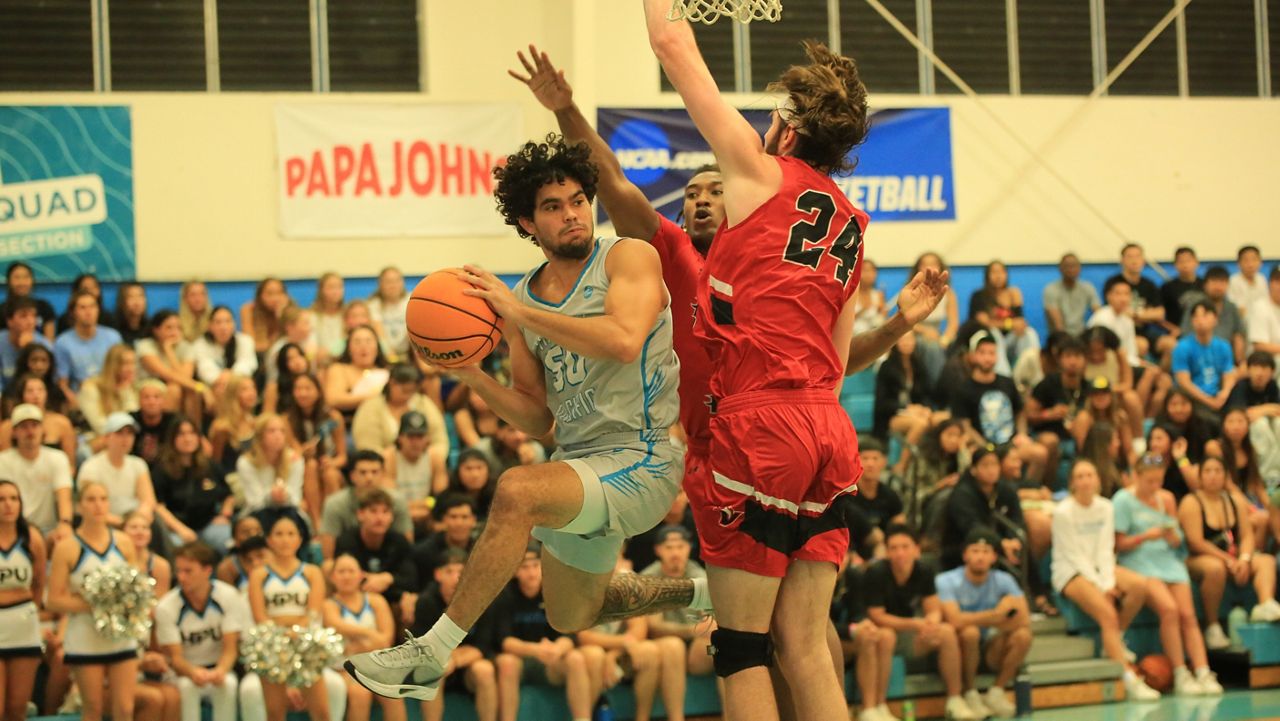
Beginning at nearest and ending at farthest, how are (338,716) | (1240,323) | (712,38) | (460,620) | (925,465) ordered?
(460,620) → (338,716) → (925,465) → (1240,323) → (712,38)

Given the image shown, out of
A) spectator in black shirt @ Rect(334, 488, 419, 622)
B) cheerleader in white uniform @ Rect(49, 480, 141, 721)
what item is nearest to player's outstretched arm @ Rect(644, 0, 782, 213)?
spectator in black shirt @ Rect(334, 488, 419, 622)

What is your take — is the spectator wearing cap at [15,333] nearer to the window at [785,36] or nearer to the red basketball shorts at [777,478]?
the window at [785,36]

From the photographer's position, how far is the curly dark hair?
611 centimetres

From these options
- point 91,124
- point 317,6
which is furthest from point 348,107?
point 91,124

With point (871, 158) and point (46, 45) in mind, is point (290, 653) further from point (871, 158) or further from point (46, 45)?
point (871, 158)

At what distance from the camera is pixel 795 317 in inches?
214

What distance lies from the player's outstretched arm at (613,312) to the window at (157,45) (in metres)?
12.7

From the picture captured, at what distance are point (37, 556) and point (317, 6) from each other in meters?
8.94

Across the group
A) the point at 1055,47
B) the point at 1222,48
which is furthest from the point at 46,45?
the point at 1222,48

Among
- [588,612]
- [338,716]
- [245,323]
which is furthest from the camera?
[245,323]

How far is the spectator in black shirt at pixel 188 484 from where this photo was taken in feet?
39.3

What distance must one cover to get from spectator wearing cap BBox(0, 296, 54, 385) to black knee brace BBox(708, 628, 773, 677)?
9889 millimetres

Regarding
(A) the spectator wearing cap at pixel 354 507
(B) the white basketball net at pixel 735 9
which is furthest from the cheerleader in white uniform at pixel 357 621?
(B) the white basketball net at pixel 735 9

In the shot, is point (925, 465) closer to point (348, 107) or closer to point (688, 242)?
point (688, 242)
